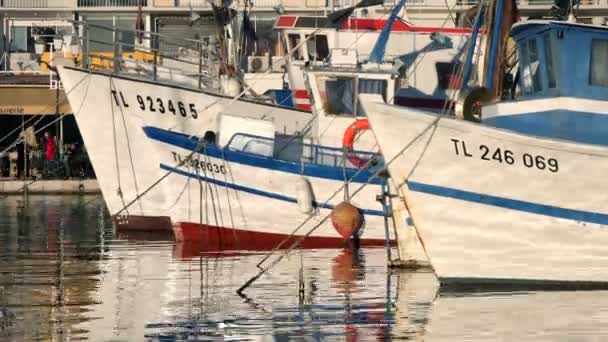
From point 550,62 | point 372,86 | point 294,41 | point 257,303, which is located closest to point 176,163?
point 372,86

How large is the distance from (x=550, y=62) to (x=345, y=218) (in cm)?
760

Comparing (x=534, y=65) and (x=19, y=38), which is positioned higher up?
(x=534, y=65)

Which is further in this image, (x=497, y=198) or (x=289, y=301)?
(x=497, y=198)

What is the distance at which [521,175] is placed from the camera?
21.8 meters

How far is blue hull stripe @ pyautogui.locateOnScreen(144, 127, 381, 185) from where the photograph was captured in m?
30.0

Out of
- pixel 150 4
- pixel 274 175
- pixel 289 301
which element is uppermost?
pixel 289 301

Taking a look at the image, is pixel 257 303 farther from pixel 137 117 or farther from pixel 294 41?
pixel 294 41

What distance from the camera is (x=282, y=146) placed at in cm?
3188

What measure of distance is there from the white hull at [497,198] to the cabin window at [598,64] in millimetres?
1407

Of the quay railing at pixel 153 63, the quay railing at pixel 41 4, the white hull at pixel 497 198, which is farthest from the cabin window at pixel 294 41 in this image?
the quay railing at pixel 41 4

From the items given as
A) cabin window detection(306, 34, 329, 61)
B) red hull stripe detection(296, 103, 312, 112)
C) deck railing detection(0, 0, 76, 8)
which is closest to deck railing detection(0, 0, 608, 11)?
deck railing detection(0, 0, 76, 8)

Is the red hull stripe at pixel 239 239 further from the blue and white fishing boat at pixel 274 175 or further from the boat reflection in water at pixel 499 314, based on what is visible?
the boat reflection in water at pixel 499 314

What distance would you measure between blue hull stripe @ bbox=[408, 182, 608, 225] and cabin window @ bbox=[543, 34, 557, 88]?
1.74 metres

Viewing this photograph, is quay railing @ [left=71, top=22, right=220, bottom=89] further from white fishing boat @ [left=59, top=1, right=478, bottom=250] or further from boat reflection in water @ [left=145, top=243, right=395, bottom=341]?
boat reflection in water @ [left=145, top=243, right=395, bottom=341]
